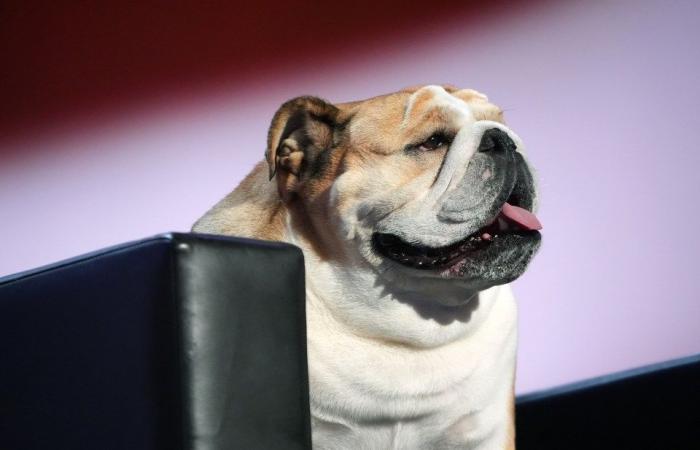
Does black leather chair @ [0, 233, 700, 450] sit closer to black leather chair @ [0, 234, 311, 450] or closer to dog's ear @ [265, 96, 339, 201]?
black leather chair @ [0, 234, 311, 450]

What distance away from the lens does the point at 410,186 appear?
5.40 feet

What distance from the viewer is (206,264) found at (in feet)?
3.30

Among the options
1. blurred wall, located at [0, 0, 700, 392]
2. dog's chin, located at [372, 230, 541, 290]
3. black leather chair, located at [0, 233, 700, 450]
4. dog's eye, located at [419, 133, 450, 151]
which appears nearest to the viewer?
black leather chair, located at [0, 233, 700, 450]

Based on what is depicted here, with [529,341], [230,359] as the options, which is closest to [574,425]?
[529,341]

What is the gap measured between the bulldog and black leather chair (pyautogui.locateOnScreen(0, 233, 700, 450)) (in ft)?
1.78

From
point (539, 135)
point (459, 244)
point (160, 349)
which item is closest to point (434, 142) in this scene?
point (459, 244)

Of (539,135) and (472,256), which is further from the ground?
(539,135)

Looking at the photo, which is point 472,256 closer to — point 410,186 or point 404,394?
point 410,186

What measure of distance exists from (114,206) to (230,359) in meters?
1.84

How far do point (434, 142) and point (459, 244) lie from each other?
0.70 ft

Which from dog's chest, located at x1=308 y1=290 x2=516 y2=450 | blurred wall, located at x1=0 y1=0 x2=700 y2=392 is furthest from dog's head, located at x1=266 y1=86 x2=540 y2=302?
blurred wall, located at x1=0 y1=0 x2=700 y2=392

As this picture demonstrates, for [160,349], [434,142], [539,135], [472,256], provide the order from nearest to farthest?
1. [160,349]
2. [472,256]
3. [434,142]
4. [539,135]

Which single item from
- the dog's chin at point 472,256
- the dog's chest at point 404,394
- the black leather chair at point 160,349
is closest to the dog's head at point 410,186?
the dog's chin at point 472,256

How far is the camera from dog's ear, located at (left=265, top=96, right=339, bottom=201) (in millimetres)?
1743
